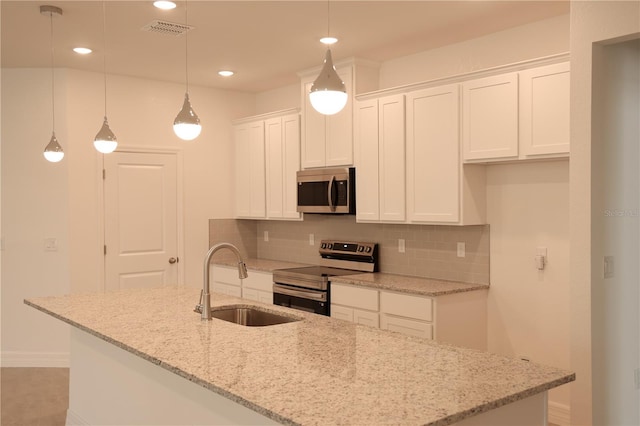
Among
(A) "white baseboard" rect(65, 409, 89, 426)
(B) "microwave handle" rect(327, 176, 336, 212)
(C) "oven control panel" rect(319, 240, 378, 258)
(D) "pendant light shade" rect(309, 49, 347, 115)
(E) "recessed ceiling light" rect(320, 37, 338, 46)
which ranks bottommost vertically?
(A) "white baseboard" rect(65, 409, 89, 426)

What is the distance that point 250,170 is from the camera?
247 inches

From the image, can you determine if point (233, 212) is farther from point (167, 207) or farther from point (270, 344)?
point (270, 344)

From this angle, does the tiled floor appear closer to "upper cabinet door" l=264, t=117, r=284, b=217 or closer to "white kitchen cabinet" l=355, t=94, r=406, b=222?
"upper cabinet door" l=264, t=117, r=284, b=217

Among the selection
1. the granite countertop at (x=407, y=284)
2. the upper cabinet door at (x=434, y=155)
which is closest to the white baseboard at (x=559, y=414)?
the granite countertop at (x=407, y=284)

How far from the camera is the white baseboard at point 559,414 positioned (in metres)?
3.95

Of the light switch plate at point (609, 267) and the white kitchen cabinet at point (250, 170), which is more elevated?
the white kitchen cabinet at point (250, 170)

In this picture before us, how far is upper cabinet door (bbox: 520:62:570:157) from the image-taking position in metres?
3.62

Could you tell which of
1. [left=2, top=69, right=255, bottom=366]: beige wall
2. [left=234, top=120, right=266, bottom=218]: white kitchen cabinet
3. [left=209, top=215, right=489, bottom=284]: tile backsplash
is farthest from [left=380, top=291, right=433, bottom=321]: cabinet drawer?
[left=2, top=69, right=255, bottom=366]: beige wall

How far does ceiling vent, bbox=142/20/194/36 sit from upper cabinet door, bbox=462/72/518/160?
204 centimetres

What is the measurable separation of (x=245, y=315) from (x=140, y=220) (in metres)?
2.94

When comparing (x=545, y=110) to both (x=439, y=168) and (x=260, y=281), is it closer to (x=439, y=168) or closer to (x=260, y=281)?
(x=439, y=168)

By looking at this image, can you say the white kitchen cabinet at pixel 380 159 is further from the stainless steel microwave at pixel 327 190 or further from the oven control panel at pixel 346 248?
the oven control panel at pixel 346 248

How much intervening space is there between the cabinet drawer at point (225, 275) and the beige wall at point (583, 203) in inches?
139

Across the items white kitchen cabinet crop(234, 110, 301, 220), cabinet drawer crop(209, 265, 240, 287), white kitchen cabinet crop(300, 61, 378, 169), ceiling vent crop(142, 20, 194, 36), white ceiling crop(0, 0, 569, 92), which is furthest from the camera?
cabinet drawer crop(209, 265, 240, 287)
